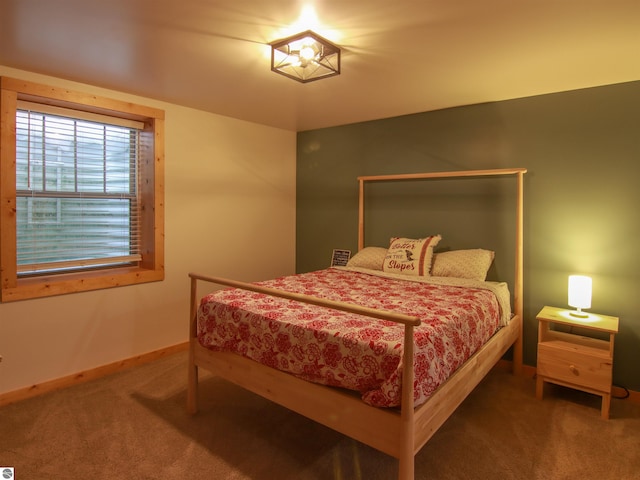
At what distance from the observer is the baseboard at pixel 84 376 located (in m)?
2.49

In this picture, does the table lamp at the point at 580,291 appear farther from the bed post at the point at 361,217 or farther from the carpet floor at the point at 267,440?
the bed post at the point at 361,217

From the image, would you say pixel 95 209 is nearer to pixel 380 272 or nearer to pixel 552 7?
pixel 380 272

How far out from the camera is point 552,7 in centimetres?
166

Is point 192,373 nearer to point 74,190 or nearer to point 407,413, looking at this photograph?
point 407,413

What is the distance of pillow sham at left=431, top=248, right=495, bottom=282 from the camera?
2926 millimetres

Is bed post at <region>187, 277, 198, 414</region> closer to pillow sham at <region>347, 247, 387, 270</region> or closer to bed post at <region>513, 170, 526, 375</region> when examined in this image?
pillow sham at <region>347, 247, 387, 270</region>

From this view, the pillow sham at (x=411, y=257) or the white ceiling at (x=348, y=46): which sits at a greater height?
the white ceiling at (x=348, y=46)

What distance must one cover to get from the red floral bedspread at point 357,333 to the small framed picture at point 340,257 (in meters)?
1.27

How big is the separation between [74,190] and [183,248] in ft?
3.03

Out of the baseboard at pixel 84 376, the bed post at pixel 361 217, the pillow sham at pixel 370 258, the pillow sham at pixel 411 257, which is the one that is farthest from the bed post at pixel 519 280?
the baseboard at pixel 84 376

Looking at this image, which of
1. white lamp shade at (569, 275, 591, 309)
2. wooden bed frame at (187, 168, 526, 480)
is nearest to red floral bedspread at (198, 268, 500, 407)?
wooden bed frame at (187, 168, 526, 480)

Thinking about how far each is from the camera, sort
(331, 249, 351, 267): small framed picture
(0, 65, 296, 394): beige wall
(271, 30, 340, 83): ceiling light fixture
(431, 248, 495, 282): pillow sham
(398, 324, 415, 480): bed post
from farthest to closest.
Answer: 1. (331, 249, 351, 267): small framed picture
2. (431, 248, 495, 282): pillow sham
3. (0, 65, 296, 394): beige wall
4. (271, 30, 340, 83): ceiling light fixture
5. (398, 324, 415, 480): bed post

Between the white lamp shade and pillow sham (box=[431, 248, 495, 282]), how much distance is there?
0.56m

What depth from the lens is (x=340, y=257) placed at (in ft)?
13.2
